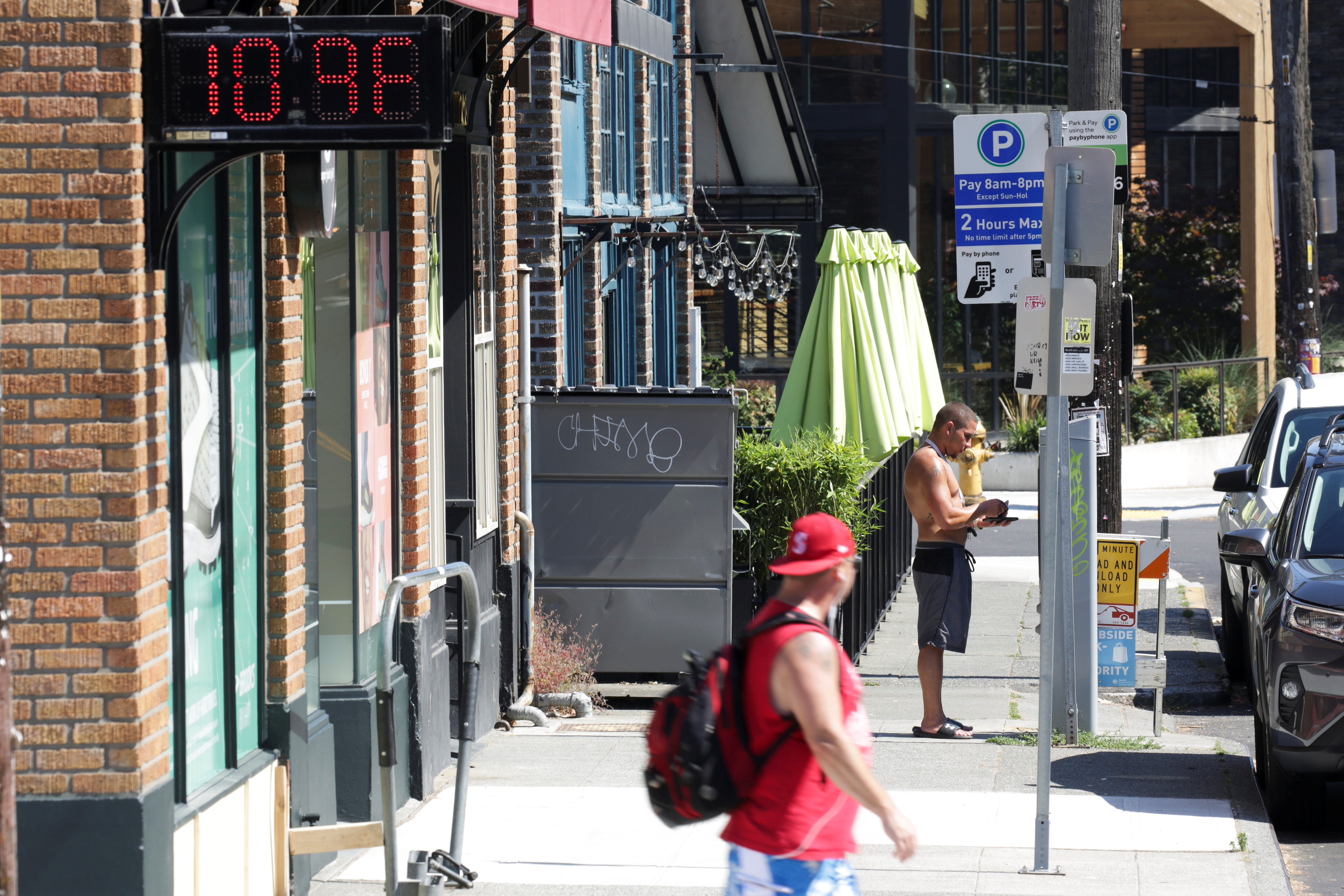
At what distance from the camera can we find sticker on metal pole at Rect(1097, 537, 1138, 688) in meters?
9.16

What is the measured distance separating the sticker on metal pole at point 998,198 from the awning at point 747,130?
8987 millimetres

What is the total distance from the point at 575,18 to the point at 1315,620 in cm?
432

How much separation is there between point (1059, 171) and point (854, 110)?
18.1 m

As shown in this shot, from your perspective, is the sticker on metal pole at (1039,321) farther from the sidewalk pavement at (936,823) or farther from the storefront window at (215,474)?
the storefront window at (215,474)

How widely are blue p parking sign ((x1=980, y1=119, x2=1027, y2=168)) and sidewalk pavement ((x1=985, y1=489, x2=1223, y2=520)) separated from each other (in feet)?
33.7

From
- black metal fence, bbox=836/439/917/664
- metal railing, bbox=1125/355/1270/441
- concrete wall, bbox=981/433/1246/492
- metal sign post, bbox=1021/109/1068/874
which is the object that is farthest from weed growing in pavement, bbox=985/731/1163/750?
metal railing, bbox=1125/355/1270/441

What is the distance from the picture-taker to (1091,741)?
28.9 ft

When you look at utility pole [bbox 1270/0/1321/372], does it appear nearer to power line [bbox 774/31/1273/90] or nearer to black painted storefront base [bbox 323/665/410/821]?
power line [bbox 774/31/1273/90]

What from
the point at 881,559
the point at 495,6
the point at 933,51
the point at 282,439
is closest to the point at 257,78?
the point at 282,439

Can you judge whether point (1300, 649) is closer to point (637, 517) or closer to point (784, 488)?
point (637, 517)

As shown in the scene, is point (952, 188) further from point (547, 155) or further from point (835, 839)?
point (835, 839)

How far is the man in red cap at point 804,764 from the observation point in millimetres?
4016

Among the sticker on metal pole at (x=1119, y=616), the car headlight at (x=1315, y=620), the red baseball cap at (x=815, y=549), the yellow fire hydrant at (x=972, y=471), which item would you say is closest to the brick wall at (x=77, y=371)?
the red baseball cap at (x=815, y=549)

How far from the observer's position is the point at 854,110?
2433 cm
